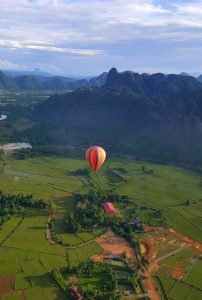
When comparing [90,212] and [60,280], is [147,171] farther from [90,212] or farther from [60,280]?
[60,280]

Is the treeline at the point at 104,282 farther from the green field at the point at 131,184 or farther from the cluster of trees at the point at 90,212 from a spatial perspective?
the green field at the point at 131,184

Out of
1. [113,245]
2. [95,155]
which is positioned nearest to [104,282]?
[113,245]

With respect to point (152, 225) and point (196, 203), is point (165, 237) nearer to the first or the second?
point (152, 225)

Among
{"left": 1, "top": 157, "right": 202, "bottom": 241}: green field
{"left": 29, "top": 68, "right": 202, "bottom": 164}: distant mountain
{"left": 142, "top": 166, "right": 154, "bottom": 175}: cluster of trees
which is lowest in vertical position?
{"left": 1, "top": 157, "right": 202, "bottom": 241}: green field

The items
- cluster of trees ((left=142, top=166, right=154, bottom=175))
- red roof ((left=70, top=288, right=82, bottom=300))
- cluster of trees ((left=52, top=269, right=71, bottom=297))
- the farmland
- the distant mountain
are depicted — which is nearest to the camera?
red roof ((left=70, top=288, right=82, bottom=300))

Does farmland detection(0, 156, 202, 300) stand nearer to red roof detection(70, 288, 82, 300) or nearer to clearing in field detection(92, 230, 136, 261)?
clearing in field detection(92, 230, 136, 261)

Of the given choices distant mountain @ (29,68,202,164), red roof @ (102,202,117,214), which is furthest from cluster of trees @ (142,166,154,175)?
red roof @ (102,202,117,214)

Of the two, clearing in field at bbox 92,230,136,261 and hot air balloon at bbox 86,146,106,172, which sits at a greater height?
hot air balloon at bbox 86,146,106,172
